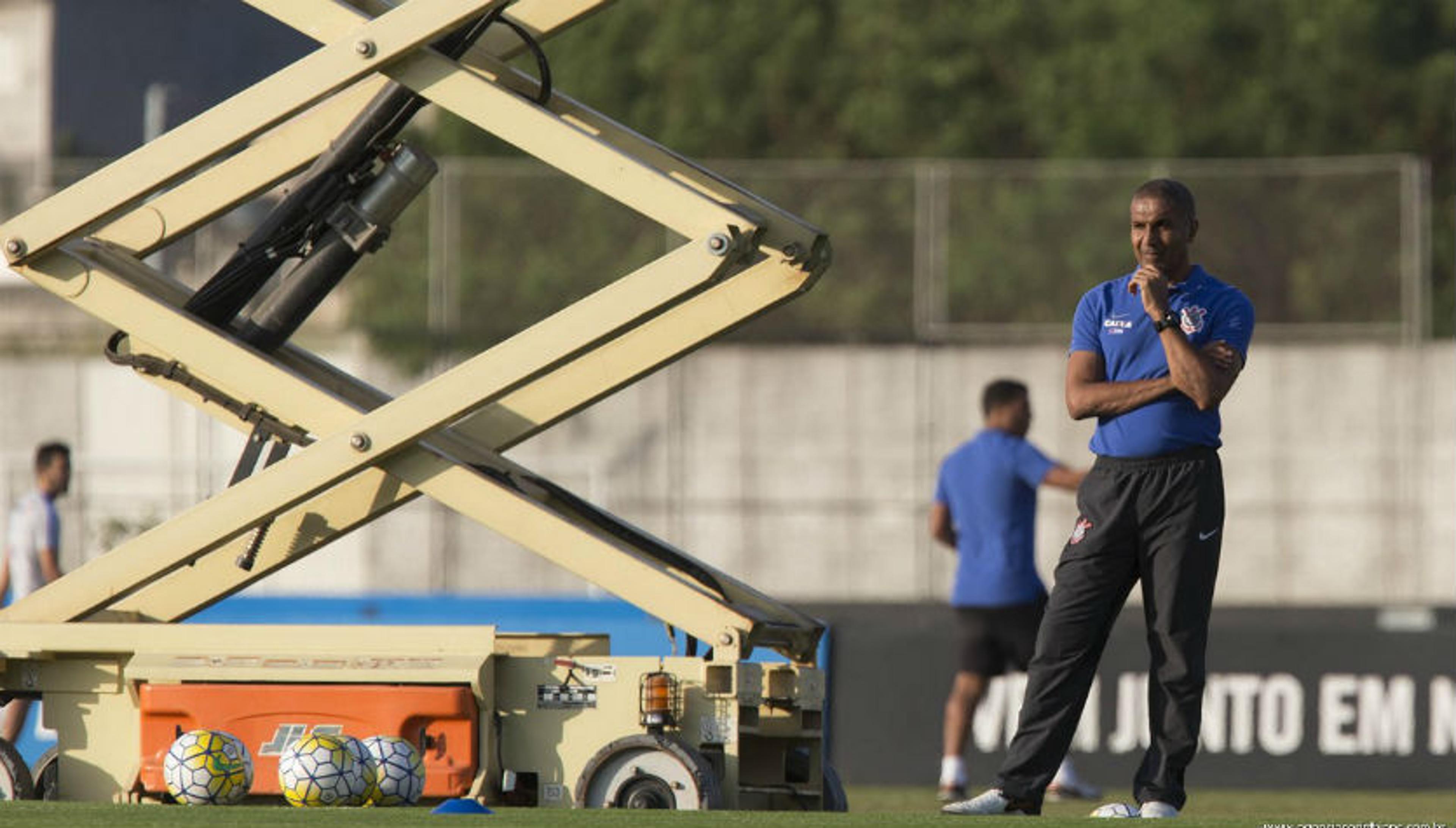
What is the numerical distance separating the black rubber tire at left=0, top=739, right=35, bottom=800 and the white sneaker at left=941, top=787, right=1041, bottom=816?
10.5 feet

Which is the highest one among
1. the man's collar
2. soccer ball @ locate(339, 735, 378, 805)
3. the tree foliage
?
the tree foliage

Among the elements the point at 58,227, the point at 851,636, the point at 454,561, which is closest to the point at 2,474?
the point at 454,561

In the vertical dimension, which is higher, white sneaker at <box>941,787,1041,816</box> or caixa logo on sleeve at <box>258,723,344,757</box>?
caixa logo on sleeve at <box>258,723,344,757</box>

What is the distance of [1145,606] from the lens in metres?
8.66

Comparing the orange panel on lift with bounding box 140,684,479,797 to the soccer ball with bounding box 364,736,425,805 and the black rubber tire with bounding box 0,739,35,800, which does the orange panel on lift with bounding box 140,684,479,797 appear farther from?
the black rubber tire with bounding box 0,739,35,800

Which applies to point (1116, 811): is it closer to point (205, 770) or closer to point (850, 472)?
point (205, 770)

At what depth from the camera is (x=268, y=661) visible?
9.41 meters

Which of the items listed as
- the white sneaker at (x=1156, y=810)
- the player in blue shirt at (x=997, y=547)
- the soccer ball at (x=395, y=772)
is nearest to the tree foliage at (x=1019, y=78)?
the player in blue shirt at (x=997, y=547)

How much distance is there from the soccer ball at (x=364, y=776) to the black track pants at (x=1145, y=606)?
78.5 inches

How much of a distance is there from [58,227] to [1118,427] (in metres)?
3.69

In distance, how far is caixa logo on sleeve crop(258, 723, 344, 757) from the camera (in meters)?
9.24

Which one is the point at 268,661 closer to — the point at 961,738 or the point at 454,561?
the point at 961,738

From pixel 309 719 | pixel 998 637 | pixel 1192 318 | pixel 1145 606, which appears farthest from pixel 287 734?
pixel 998 637

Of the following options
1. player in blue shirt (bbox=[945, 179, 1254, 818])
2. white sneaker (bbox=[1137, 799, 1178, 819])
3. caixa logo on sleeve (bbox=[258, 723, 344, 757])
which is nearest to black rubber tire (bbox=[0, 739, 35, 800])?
caixa logo on sleeve (bbox=[258, 723, 344, 757])
